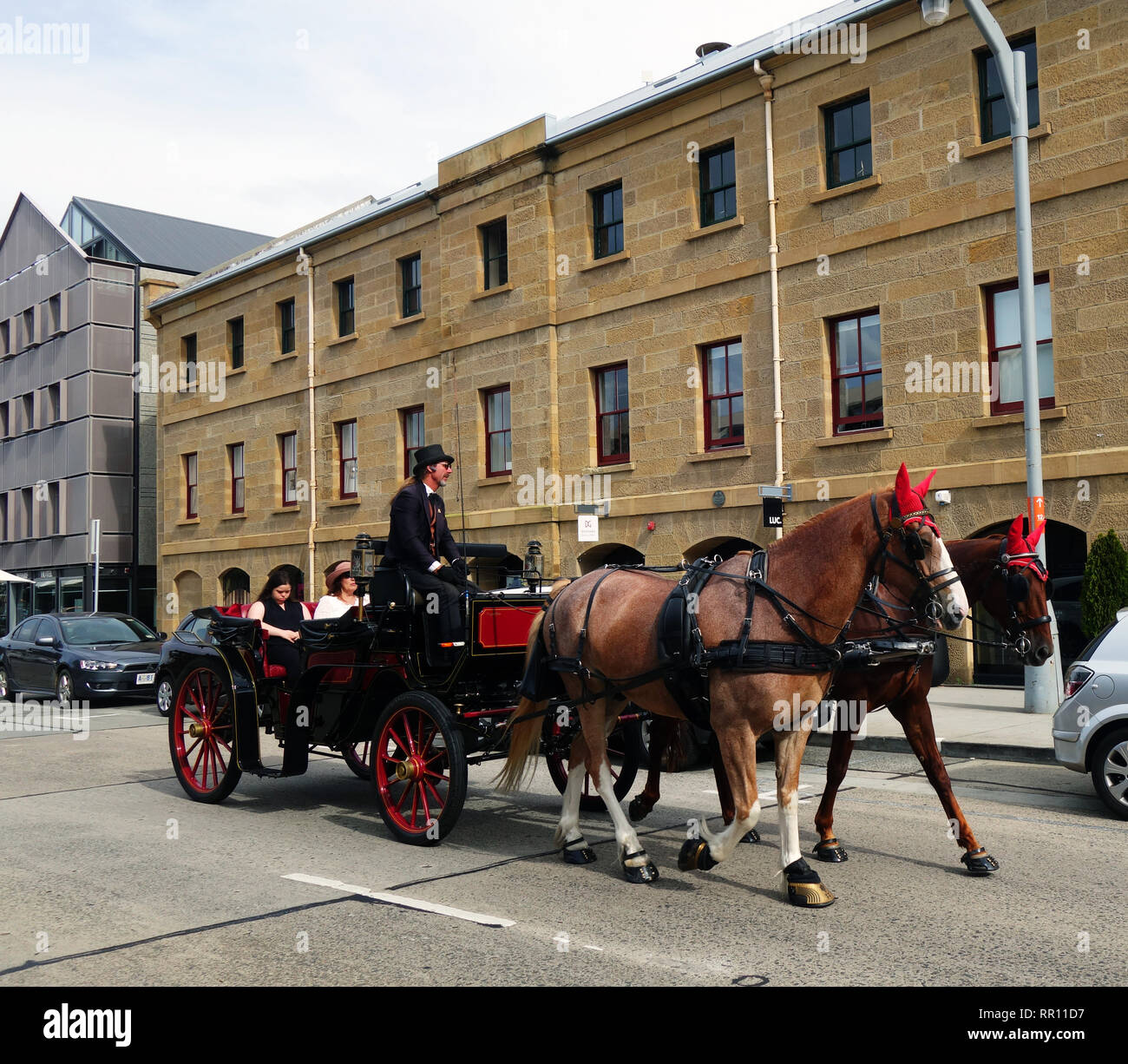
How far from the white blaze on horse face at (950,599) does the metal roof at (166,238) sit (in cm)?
3497

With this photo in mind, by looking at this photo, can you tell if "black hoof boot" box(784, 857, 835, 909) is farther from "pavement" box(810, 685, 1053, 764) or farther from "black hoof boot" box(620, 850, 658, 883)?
"pavement" box(810, 685, 1053, 764)

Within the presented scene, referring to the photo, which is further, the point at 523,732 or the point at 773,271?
the point at 773,271

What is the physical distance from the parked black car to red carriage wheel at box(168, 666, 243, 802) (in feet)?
28.7

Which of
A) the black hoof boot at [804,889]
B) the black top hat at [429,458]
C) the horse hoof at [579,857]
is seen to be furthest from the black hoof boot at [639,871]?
the black top hat at [429,458]

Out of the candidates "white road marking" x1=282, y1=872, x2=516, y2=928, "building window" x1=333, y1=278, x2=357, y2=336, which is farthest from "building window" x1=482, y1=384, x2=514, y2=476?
"white road marking" x1=282, y1=872, x2=516, y2=928

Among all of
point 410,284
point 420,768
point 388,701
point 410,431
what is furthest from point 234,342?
point 420,768

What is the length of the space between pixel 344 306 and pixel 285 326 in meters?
2.42

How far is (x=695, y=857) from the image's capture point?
5770 mm

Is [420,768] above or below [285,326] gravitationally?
below

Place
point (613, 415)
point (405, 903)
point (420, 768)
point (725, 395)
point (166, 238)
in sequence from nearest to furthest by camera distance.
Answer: point (405, 903) < point (420, 768) < point (725, 395) < point (613, 415) < point (166, 238)

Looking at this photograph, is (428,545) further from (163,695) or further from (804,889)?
(163,695)

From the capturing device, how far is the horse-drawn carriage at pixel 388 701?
7152 millimetres

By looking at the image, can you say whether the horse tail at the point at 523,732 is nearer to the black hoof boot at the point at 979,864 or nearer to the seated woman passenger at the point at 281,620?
the seated woman passenger at the point at 281,620
